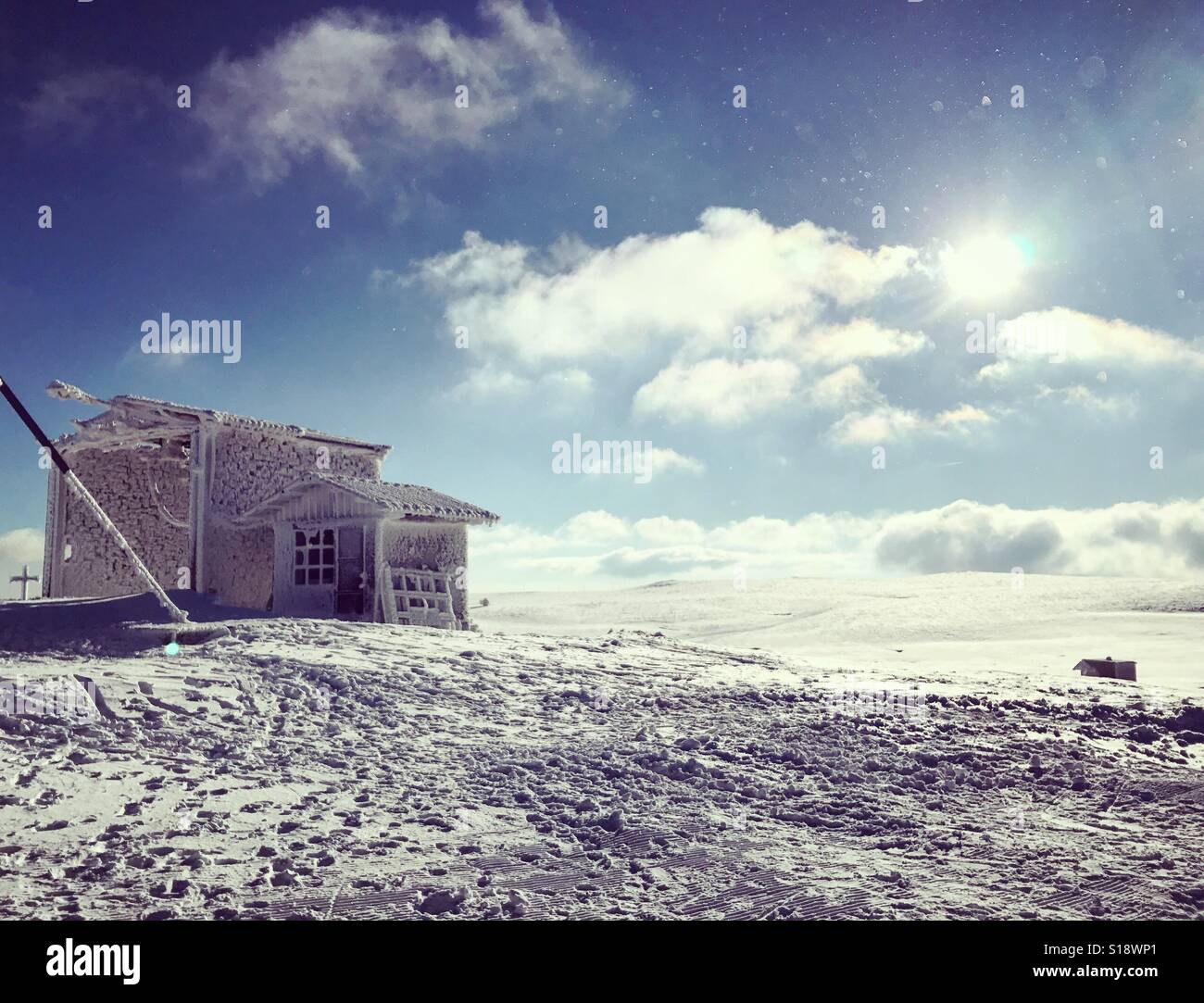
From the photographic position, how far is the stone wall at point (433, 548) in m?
18.9

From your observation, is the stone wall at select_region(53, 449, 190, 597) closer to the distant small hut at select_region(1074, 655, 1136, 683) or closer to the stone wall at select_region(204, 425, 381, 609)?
the stone wall at select_region(204, 425, 381, 609)

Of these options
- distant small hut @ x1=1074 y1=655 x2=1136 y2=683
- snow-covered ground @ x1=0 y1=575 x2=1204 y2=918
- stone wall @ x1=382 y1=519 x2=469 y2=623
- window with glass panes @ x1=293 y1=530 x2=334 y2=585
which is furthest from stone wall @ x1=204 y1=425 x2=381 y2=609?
distant small hut @ x1=1074 y1=655 x2=1136 y2=683

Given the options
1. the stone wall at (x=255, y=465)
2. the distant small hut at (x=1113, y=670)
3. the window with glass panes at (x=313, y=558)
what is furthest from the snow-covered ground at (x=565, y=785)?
the stone wall at (x=255, y=465)

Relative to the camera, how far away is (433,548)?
776 inches

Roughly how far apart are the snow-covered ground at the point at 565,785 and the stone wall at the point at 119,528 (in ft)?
24.7

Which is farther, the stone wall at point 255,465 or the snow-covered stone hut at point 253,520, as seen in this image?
the stone wall at point 255,465

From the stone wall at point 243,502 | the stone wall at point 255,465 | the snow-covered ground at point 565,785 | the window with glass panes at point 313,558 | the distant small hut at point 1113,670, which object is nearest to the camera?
the snow-covered ground at point 565,785

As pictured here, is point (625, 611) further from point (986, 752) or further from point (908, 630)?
point (986, 752)

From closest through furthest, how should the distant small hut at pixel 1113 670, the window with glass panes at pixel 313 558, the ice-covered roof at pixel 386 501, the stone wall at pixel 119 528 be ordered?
the distant small hut at pixel 1113 670 → the ice-covered roof at pixel 386 501 → the window with glass panes at pixel 313 558 → the stone wall at pixel 119 528

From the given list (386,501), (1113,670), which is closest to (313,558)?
(386,501)

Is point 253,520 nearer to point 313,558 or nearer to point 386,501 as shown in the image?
point 313,558

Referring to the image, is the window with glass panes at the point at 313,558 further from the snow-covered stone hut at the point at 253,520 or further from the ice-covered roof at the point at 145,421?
the ice-covered roof at the point at 145,421

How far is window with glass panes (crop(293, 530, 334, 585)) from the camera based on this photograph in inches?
756
